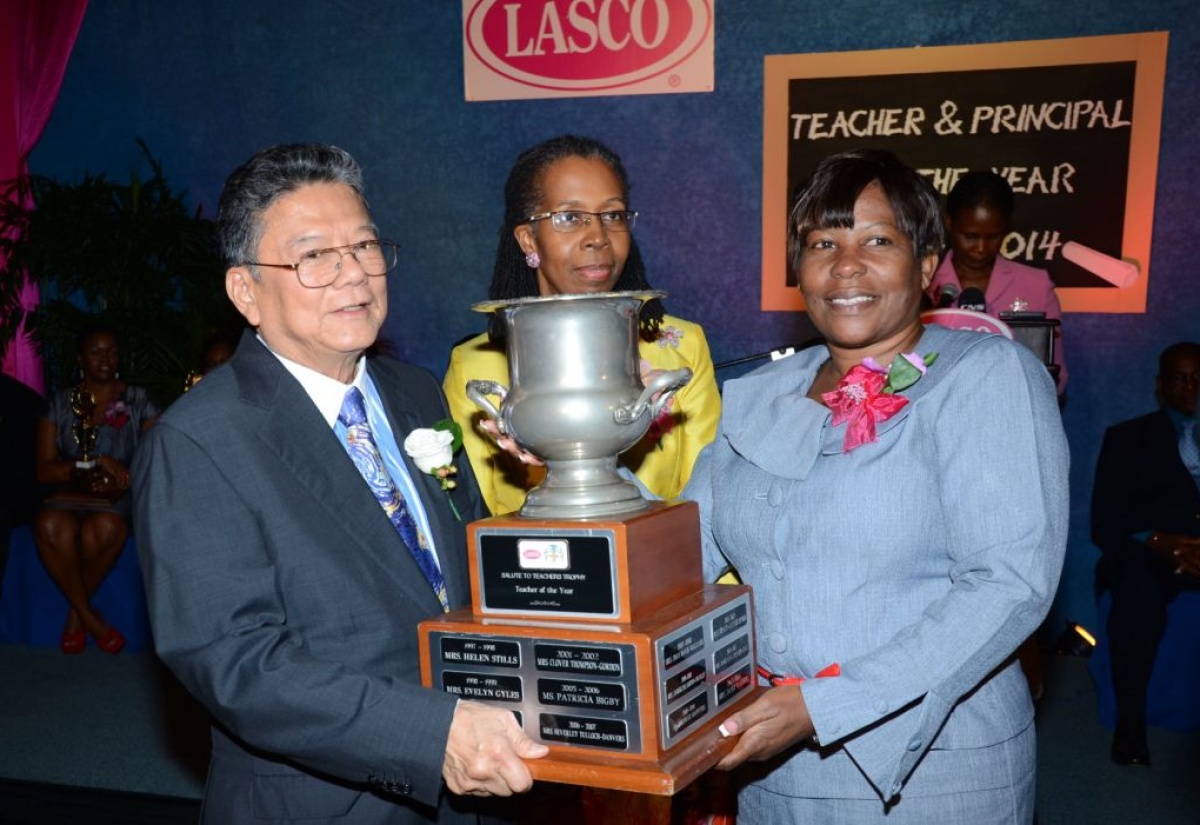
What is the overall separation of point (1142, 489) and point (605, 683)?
12.7 feet

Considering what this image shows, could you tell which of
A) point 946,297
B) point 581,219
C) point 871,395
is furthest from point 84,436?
point 871,395

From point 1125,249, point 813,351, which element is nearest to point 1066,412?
point 1125,249

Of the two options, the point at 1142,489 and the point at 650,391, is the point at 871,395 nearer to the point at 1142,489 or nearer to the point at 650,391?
the point at 650,391

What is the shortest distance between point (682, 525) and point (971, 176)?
3758mm

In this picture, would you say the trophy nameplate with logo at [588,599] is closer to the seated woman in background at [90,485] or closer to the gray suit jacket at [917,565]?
the gray suit jacket at [917,565]

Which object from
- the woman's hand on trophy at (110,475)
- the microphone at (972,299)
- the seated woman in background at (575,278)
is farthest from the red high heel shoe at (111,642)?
the microphone at (972,299)

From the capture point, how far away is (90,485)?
5.70 metres

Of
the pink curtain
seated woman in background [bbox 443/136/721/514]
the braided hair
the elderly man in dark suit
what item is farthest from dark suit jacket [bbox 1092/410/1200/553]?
the pink curtain

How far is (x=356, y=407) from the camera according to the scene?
186 cm

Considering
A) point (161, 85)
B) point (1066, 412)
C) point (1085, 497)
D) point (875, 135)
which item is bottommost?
point (1085, 497)

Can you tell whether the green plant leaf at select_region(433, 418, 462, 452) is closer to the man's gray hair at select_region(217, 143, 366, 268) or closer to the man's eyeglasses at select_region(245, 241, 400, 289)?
the man's eyeglasses at select_region(245, 241, 400, 289)

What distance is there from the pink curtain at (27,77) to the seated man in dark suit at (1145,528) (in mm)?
6496

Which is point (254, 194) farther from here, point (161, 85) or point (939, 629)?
point (161, 85)

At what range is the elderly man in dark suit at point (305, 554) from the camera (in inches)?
61.2
